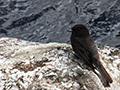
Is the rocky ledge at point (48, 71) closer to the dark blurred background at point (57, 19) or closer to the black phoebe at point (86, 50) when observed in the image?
the black phoebe at point (86, 50)

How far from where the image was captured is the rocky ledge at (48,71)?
389cm

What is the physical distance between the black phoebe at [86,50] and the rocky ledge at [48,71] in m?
0.22

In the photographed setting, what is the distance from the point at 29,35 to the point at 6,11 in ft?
10.1

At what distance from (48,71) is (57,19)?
8809 mm

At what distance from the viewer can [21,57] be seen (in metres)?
5.09

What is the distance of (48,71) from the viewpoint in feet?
13.9

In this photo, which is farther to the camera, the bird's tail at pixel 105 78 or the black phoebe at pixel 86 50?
the black phoebe at pixel 86 50

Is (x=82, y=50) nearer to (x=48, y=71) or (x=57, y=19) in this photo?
(x=48, y=71)

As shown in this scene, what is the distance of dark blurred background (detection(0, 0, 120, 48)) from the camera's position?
37.6 feet

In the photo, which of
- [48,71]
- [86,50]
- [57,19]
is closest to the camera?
[48,71]

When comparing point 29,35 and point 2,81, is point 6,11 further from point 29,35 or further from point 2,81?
point 2,81

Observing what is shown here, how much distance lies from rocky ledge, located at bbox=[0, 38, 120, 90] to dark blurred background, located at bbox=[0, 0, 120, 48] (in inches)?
245

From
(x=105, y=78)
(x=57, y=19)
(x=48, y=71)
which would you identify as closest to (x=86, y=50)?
(x=105, y=78)

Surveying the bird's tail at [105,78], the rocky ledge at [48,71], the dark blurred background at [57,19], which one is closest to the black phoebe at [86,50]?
the bird's tail at [105,78]
